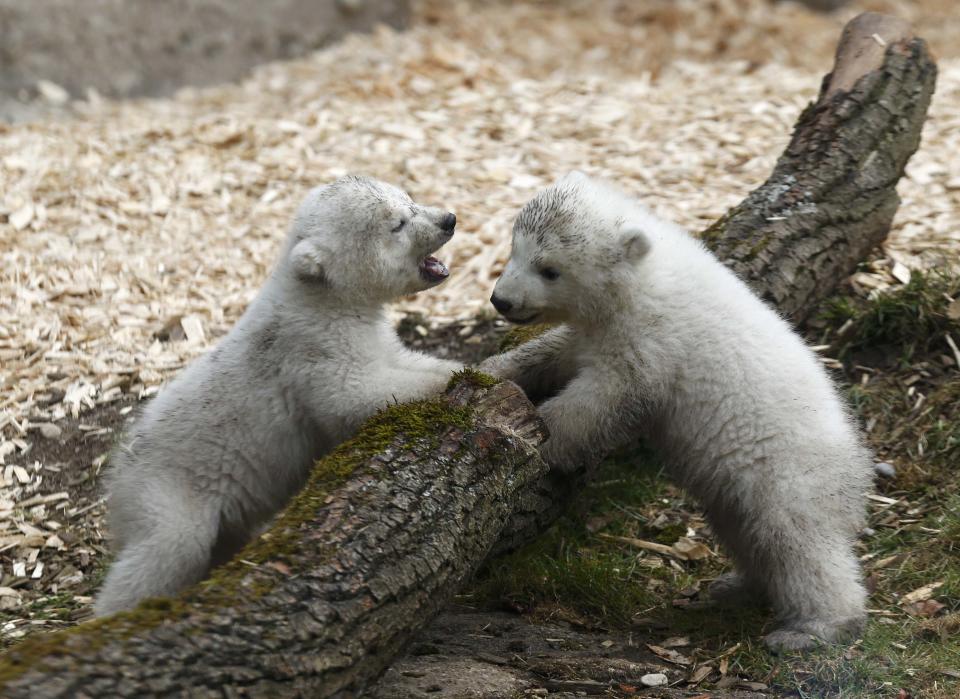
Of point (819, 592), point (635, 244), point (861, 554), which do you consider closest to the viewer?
point (819, 592)

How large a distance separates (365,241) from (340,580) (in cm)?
189

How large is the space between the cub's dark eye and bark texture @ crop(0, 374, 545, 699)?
71 cm

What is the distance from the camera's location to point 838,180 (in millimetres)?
6496

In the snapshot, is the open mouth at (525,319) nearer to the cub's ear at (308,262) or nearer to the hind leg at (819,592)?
the cub's ear at (308,262)

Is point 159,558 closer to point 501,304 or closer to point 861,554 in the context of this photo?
point 501,304

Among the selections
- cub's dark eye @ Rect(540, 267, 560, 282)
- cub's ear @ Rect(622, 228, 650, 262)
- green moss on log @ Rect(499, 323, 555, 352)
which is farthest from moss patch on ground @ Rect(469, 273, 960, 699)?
cub's ear @ Rect(622, 228, 650, 262)

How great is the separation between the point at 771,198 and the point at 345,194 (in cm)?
263

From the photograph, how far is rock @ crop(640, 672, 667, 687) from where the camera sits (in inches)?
168

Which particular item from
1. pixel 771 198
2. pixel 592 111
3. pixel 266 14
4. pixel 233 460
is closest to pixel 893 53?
pixel 771 198

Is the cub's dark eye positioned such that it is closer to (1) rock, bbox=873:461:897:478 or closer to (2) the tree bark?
(2) the tree bark

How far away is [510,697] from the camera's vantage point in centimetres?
403

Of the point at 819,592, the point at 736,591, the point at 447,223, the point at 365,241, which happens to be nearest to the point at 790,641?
the point at 819,592

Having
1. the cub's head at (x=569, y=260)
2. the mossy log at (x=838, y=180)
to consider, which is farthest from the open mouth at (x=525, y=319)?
the mossy log at (x=838, y=180)

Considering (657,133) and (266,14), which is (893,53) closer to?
(657,133)
